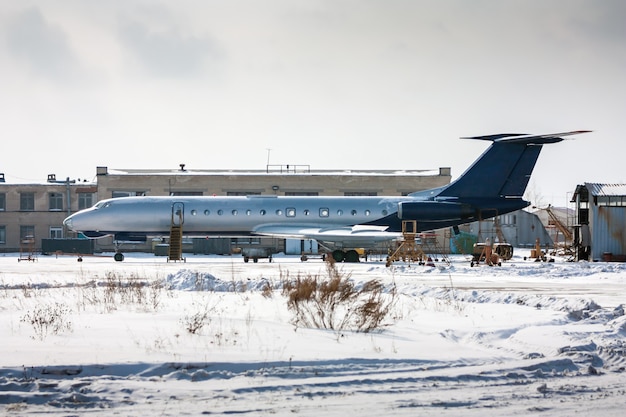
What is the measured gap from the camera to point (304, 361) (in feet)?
29.7

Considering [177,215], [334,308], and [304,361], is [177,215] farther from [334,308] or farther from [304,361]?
[304,361]

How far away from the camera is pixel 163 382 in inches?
318

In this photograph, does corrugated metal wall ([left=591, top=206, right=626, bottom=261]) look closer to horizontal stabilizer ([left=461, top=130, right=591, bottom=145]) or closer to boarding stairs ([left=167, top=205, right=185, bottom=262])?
horizontal stabilizer ([left=461, top=130, right=591, bottom=145])

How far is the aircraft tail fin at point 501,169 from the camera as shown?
37.3 meters

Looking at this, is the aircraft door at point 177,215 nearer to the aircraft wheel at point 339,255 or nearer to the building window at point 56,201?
the aircraft wheel at point 339,255

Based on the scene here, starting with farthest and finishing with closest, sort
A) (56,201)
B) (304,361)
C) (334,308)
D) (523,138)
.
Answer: (56,201) < (523,138) < (334,308) < (304,361)

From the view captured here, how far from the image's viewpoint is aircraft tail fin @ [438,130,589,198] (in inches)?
1469

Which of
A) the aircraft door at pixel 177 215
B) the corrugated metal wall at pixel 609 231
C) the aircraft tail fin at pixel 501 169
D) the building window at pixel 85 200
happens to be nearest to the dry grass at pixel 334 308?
the aircraft tail fin at pixel 501 169

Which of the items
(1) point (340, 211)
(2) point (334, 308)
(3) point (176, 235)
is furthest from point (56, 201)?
(2) point (334, 308)

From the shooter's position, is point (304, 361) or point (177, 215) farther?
point (177, 215)

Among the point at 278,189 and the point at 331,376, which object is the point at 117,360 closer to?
the point at 331,376

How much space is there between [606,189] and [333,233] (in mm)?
15270

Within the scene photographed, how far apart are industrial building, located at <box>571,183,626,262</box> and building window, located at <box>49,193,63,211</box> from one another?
45735mm

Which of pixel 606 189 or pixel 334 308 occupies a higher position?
pixel 606 189
